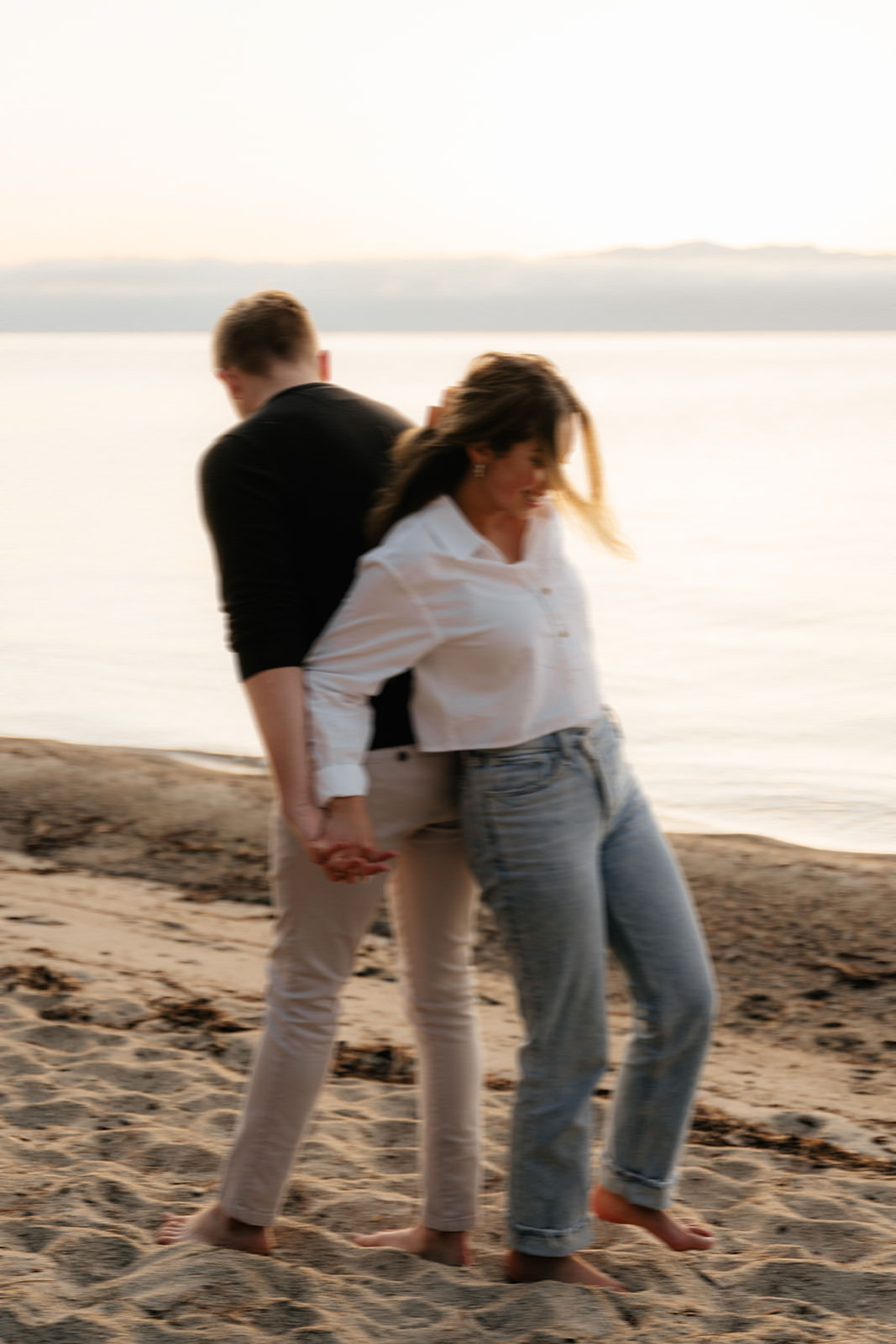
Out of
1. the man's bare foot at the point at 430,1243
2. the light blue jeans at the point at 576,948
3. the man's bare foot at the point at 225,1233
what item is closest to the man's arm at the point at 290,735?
the light blue jeans at the point at 576,948

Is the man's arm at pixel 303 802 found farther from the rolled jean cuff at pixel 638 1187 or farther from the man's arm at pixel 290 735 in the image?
the rolled jean cuff at pixel 638 1187

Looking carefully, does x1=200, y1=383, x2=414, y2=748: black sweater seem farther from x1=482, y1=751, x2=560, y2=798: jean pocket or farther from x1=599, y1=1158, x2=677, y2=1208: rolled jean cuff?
x1=599, y1=1158, x2=677, y2=1208: rolled jean cuff

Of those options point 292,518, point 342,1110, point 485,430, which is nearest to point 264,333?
point 292,518

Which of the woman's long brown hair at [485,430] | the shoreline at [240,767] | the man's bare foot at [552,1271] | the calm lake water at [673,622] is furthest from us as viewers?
the calm lake water at [673,622]

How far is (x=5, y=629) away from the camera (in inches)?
486

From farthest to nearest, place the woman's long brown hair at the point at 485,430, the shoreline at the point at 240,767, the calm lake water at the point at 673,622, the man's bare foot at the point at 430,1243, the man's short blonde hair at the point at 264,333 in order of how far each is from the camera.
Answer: the calm lake water at the point at 673,622
the shoreline at the point at 240,767
the man's bare foot at the point at 430,1243
the man's short blonde hair at the point at 264,333
the woman's long brown hair at the point at 485,430

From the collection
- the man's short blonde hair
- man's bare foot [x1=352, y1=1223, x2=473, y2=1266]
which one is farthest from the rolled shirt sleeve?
man's bare foot [x1=352, y1=1223, x2=473, y2=1266]

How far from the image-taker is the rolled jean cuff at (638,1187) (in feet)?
9.33

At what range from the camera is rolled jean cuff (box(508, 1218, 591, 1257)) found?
263cm

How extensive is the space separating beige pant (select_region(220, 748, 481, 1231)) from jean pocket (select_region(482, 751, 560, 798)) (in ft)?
0.41

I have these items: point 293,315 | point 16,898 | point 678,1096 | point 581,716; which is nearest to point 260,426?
A: point 293,315

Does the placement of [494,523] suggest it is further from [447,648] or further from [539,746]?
[539,746]

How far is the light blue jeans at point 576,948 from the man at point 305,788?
0.17m

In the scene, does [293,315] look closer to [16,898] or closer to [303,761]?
[303,761]
